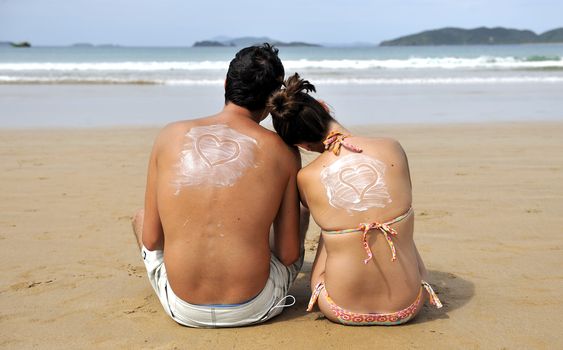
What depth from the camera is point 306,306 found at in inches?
142

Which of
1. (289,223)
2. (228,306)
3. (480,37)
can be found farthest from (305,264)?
(480,37)

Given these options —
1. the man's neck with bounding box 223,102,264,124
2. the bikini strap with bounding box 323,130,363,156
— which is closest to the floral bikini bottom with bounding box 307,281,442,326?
the bikini strap with bounding box 323,130,363,156

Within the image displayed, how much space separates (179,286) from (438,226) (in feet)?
8.60

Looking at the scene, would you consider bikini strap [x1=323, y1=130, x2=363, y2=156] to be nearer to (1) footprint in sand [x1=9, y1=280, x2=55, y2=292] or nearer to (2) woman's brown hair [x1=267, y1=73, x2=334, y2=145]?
(2) woman's brown hair [x1=267, y1=73, x2=334, y2=145]

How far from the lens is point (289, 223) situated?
3.27m

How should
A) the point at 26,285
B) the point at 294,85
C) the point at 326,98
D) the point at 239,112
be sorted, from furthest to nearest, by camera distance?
1. the point at 326,98
2. the point at 26,285
3. the point at 239,112
4. the point at 294,85

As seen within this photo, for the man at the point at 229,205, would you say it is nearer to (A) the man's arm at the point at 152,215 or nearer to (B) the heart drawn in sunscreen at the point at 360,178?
(A) the man's arm at the point at 152,215

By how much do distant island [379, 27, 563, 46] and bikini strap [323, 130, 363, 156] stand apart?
319ft

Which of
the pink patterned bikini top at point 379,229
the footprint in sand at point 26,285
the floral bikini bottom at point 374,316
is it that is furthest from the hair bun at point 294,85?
the footprint in sand at point 26,285

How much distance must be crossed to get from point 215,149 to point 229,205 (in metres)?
0.30

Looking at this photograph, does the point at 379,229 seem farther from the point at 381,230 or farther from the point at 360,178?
the point at 360,178

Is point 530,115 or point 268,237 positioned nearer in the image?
point 268,237

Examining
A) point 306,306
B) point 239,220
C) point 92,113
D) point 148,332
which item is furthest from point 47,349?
point 92,113

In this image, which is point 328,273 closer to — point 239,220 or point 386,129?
point 239,220
